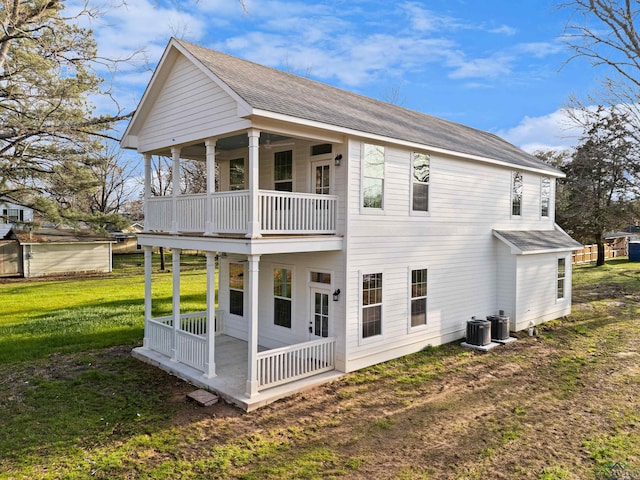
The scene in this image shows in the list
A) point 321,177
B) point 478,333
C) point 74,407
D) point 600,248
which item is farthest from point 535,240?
point 600,248

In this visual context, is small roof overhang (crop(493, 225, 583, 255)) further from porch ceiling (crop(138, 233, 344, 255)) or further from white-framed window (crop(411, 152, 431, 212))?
porch ceiling (crop(138, 233, 344, 255))

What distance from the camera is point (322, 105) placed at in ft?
33.4

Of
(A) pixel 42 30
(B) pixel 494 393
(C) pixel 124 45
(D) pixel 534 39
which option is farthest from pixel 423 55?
(B) pixel 494 393

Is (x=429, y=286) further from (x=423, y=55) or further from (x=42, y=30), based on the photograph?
(x=423, y=55)

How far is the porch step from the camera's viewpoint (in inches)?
321

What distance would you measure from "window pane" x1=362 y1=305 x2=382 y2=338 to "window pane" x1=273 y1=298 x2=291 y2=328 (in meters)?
2.14

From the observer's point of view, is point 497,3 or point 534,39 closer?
point 497,3

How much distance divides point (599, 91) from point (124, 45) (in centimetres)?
2139

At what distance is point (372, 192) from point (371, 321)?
3202mm

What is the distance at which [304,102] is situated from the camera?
9688 millimetres

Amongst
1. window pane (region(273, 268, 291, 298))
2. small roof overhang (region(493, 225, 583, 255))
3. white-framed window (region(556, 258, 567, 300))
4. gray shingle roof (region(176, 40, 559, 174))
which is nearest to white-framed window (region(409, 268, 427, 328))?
window pane (region(273, 268, 291, 298))

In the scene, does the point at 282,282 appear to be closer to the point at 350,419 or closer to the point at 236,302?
the point at 236,302

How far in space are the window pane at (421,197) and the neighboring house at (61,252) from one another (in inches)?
1053

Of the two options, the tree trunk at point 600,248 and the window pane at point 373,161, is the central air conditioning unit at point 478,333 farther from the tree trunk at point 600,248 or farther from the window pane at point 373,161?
the tree trunk at point 600,248
